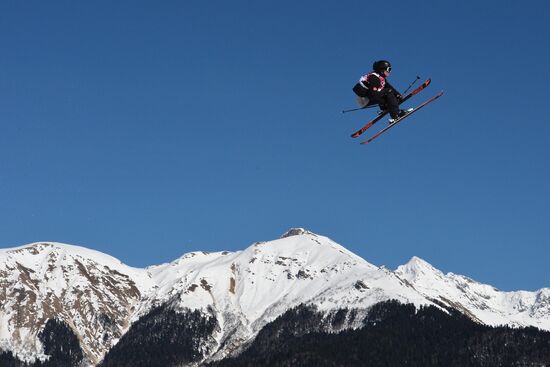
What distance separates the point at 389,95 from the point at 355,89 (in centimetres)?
197

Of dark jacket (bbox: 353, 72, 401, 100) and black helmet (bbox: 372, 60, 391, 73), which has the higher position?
black helmet (bbox: 372, 60, 391, 73)

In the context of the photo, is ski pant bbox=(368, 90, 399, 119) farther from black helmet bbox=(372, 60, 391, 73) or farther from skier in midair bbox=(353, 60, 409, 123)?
black helmet bbox=(372, 60, 391, 73)

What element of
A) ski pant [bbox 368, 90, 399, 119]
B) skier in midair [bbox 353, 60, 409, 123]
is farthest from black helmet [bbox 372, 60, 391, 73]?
ski pant [bbox 368, 90, 399, 119]

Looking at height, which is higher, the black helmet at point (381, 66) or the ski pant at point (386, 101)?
the black helmet at point (381, 66)

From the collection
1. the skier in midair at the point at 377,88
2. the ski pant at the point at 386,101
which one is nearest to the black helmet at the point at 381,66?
the skier in midair at the point at 377,88

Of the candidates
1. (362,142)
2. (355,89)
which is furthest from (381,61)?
(362,142)

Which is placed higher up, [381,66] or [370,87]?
[381,66]

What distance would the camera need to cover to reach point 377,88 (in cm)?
5184

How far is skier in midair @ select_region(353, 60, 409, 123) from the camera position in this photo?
170 ft

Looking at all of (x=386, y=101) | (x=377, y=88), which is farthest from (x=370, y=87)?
(x=386, y=101)

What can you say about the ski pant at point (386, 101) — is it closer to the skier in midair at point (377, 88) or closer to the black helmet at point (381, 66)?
the skier in midair at point (377, 88)

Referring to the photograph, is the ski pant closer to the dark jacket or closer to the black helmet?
the dark jacket

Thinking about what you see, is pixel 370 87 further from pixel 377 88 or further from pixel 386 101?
pixel 386 101

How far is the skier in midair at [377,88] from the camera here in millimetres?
51750
